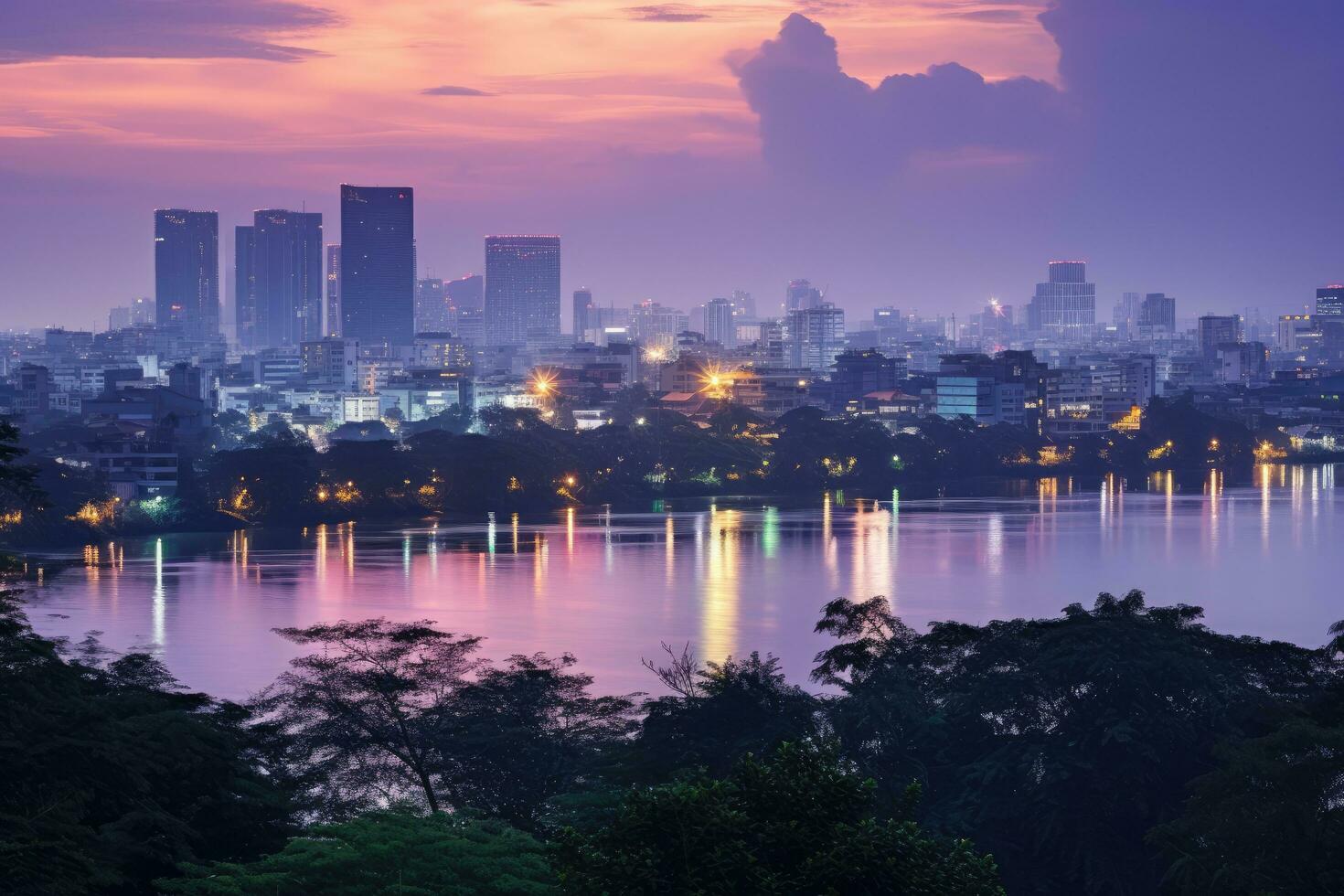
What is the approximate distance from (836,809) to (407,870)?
2.16 m

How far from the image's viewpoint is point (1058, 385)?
59.7m

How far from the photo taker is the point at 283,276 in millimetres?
125562

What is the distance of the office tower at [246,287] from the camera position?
126 m

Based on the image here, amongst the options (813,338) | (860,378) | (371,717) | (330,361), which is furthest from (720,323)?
(371,717)

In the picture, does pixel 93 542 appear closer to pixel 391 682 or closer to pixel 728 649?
pixel 728 649

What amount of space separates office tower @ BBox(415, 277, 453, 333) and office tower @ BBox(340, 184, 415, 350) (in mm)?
16267

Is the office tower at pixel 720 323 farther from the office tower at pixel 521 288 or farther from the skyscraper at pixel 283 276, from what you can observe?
the skyscraper at pixel 283 276

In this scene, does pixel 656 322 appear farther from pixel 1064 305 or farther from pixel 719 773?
pixel 719 773

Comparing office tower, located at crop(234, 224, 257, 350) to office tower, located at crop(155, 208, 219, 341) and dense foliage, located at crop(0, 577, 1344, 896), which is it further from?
dense foliage, located at crop(0, 577, 1344, 896)

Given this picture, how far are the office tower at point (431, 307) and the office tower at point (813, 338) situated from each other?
38.1m

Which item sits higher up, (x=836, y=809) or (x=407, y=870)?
(x=836, y=809)

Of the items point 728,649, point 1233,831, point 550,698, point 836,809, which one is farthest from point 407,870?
point 728,649

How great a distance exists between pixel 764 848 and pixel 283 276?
12384 cm

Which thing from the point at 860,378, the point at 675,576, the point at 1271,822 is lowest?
the point at 675,576
